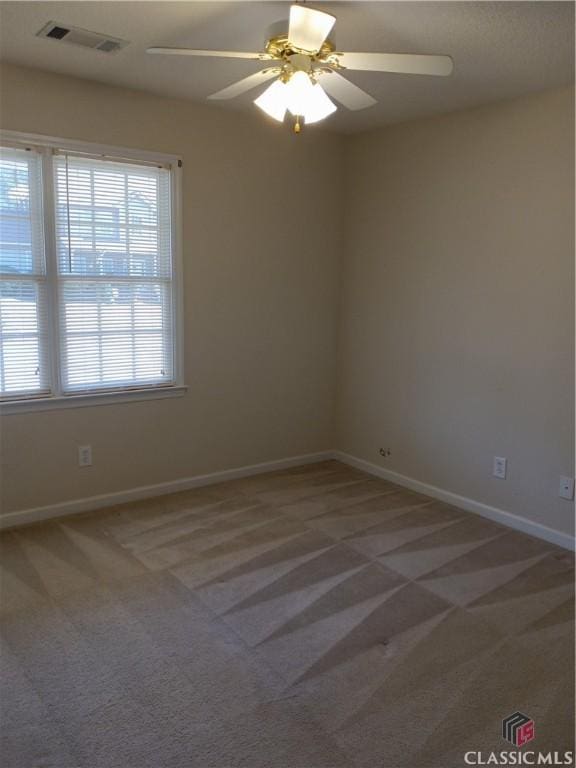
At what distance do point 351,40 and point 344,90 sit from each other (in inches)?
14.8

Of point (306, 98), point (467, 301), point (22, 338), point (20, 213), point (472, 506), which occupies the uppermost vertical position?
point (306, 98)

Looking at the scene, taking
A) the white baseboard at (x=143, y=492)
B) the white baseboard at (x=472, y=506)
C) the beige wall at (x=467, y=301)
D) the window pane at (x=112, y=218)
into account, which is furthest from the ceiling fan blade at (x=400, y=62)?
the white baseboard at (x=143, y=492)

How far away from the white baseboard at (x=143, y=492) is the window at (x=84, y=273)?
2.16 feet

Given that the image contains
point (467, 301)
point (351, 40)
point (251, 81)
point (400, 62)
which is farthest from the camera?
point (467, 301)

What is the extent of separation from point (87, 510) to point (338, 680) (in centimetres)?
205

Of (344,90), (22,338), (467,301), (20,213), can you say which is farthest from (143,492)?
(344,90)

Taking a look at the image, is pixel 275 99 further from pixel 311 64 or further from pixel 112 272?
pixel 112 272

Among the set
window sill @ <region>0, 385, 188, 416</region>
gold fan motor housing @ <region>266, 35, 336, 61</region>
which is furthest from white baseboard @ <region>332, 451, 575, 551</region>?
gold fan motor housing @ <region>266, 35, 336, 61</region>

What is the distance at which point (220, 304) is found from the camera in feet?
13.0

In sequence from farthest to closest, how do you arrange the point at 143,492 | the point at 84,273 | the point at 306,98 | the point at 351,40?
the point at 143,492 < the point at 84,273 < the point at 351,40 < the point at 306,98

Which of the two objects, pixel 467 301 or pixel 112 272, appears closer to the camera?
pixel 112 272

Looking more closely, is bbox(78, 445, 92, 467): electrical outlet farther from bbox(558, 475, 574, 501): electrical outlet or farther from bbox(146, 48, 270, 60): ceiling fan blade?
bbox(558, 475, 574, 501): electrical outlet

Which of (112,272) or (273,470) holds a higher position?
(112,272)

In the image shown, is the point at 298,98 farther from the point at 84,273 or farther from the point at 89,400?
the point at 89,400
